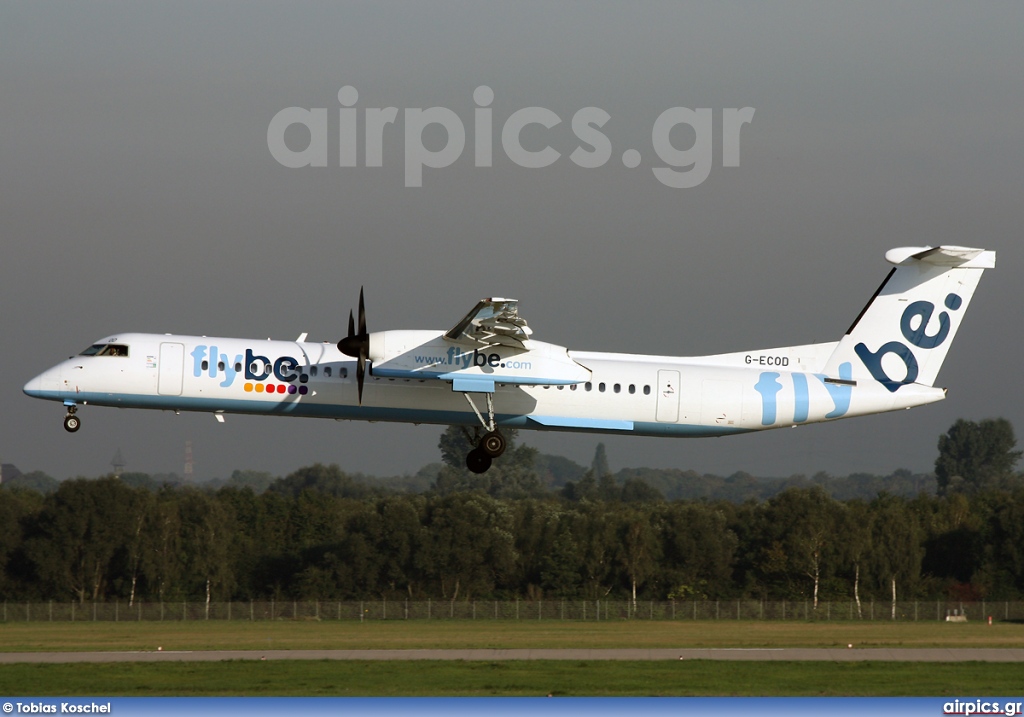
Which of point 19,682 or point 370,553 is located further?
point 370,553

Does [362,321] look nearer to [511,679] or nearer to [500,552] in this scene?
[511,679]

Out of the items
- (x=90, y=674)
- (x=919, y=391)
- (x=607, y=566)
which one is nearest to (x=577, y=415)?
(x=919, y=391)

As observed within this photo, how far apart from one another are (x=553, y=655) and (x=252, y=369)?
1067 cm

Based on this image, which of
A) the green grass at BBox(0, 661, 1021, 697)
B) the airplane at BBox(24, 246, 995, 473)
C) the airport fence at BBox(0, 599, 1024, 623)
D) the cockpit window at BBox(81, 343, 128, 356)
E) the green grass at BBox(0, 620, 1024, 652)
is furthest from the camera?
the airport fence at BBox(0, 599, 1024, 623)

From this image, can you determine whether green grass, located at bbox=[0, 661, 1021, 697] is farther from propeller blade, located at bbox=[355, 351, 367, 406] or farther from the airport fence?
the airport fence

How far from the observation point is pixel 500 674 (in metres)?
27.5

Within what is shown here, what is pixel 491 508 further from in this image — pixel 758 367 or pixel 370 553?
pixel 758 367

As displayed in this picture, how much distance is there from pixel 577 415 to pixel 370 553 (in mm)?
40055

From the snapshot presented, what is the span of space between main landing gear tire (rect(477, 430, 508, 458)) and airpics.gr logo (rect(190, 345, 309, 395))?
4511 millimetres

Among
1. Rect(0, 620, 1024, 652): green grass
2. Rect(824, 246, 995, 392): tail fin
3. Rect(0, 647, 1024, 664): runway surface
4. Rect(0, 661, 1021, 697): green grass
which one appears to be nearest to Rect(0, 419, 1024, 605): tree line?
Rect(0, 620, 1024, 652): green grass

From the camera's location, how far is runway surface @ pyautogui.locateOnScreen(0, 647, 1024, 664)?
30.8m

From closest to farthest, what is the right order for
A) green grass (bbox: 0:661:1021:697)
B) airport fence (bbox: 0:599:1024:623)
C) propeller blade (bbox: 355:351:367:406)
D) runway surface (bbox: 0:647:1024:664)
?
green grass (bbox: 0:661:1021:697) < propeller blade (bbox: 355:351:367:406) < runway surface (bbox: 0:647:1024:664) < airport fence (bbox: 0:599:1024:623)

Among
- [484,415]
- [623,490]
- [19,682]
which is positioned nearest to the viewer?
[19,682]

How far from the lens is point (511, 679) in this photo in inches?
1052
